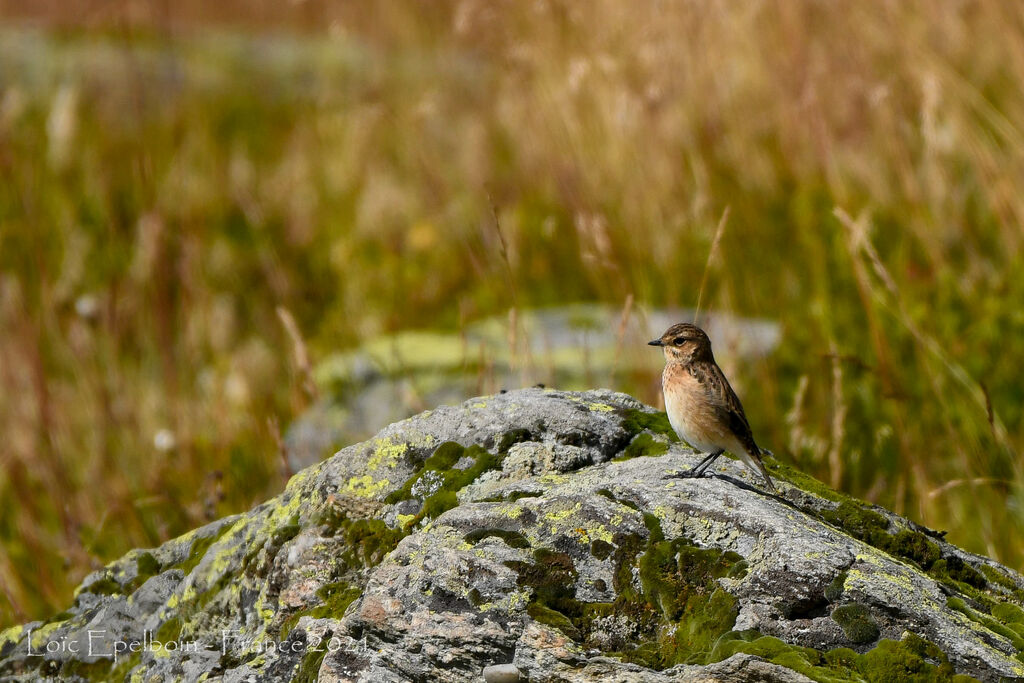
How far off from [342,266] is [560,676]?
18.1 ft

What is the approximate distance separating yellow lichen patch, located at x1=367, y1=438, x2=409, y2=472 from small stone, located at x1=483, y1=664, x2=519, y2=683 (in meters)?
0.62

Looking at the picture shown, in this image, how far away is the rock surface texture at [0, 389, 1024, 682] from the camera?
200 centimetres

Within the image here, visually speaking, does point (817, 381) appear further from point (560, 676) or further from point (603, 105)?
point (560, 676)

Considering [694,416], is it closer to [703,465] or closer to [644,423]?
[703,465]

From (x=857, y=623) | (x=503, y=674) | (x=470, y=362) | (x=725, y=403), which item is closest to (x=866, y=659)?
(x=857, y=623)

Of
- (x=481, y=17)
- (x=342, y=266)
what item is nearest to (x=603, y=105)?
(x=481, y=17)

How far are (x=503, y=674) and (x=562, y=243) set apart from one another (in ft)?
15.9

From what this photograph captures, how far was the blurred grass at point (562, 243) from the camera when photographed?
4.21 meters

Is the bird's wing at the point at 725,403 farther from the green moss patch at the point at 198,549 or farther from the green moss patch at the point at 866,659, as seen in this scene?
the green moss patch at the point at 198,549

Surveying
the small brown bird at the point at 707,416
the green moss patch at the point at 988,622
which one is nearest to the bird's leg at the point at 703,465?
the small brown bird at the point at 707,416

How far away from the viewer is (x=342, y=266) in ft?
23.8

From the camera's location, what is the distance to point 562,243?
21.9ft

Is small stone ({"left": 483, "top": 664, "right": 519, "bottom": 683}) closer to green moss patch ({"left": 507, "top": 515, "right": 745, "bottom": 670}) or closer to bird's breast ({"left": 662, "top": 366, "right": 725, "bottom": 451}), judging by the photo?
green moss patch ({"left": 507, "top": 515, "right": 745, "bottom": 670})

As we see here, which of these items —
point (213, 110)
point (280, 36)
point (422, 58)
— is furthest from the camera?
point (280, 36)
